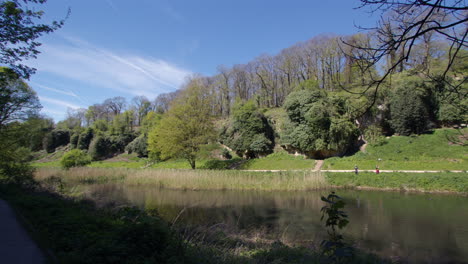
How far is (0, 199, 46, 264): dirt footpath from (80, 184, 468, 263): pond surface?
108 inches

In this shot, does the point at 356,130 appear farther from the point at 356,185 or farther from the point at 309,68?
the point at 309,68

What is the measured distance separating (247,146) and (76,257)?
29735 mm

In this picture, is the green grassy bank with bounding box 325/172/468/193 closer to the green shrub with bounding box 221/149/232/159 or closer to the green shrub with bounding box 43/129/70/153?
the green shrub with bounding box 221/149/232/159

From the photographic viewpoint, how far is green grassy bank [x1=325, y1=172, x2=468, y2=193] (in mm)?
16231

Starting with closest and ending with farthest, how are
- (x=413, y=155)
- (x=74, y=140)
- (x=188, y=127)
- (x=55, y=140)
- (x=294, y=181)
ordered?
1. (x=294, y=181)
2. (x=413, y=155)
3. (x=188, y=127)
4. (x=74, y=140)
5. (x=55, y=140)

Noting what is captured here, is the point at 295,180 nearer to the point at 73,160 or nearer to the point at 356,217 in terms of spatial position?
the point at 356,217

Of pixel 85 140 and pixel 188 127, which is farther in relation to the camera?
pixel 85 140

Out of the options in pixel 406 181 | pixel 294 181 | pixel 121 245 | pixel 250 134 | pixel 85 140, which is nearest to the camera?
pixel 121 245

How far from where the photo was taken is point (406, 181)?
687 inches

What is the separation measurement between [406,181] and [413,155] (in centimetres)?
757

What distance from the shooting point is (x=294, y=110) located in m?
30.1

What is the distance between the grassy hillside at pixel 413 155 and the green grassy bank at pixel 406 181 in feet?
10.9

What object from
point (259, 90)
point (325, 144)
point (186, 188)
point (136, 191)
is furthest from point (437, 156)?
point (259, 90)

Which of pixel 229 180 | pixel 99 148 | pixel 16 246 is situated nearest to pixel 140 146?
pixel 99 148
